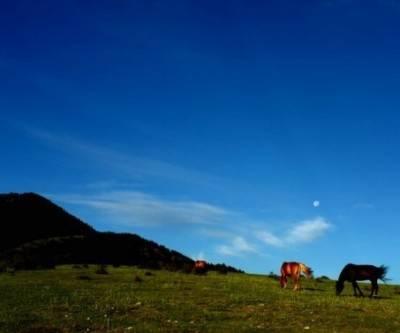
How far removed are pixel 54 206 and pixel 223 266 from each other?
36.2 metres

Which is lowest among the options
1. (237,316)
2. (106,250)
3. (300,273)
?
(237,316)

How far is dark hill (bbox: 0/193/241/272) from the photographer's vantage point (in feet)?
203

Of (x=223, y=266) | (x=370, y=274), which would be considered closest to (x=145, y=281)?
(x=370, y=274)

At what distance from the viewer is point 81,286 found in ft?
132

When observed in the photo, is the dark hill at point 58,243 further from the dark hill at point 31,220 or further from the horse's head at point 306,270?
the horse's head at point 306,270

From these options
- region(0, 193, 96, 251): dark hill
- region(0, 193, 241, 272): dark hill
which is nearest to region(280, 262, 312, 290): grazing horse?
region(0, 193, 241, 272): dark hill

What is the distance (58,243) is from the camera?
69.4m

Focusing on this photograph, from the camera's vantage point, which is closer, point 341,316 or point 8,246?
point 341,316

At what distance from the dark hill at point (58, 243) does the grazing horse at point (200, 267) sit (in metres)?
1.61

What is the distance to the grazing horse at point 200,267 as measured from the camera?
54062 millimetres

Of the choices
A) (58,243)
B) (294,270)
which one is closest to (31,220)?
(58,243)

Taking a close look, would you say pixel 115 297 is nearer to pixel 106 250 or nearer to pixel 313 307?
pixel 313 307

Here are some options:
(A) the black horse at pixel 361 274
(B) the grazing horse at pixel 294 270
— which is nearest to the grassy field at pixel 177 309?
(B) the grazing horse at pixel 294 270

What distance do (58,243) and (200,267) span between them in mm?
20761
